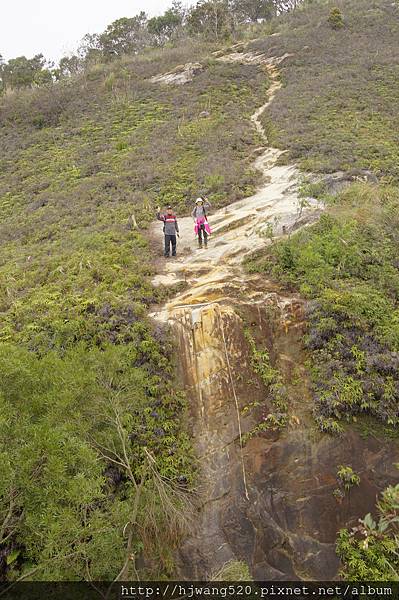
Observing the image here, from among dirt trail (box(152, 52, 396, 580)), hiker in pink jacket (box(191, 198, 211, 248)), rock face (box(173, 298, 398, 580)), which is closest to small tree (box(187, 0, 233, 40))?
hiker in pink jacket (box(191, 198, 211, 248))

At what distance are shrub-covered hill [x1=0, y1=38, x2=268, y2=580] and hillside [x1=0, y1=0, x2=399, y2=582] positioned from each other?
38 millimetres

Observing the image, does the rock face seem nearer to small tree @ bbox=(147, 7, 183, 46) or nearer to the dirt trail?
the dirt trail

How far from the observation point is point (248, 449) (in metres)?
7.74

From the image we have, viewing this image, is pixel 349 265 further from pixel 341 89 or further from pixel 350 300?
pixel 341 89

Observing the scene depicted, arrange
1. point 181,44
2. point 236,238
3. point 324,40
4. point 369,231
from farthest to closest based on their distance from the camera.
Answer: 1. point 181,44
2. point 324,40
3. point 236,238
4. point 369,231

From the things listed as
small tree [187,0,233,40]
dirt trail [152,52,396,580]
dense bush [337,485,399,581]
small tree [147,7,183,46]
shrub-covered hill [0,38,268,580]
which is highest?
small tree [147,7,183,46]

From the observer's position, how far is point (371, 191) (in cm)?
1266

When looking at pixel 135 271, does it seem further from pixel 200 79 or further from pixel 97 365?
pixel 200 79

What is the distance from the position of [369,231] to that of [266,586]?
26.5 ft

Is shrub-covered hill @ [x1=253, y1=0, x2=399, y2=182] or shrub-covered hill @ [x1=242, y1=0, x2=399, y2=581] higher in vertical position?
shrub-covered hill @ [x1=253, y1=0, x2=399, y2=182]

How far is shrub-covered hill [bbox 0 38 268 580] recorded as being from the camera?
4.52 m

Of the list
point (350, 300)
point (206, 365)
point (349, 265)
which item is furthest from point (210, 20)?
point (206, 365)

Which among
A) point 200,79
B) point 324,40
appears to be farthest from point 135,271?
point 324,40

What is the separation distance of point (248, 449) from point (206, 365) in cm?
177
